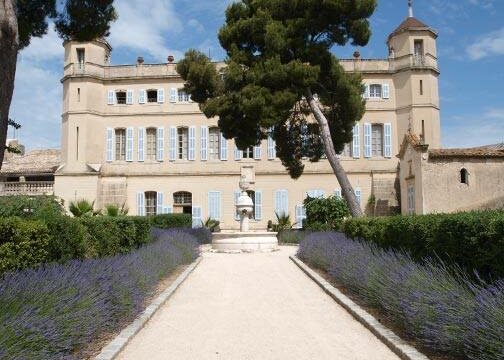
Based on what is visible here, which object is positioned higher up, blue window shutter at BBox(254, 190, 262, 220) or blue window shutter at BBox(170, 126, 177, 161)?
blue window shutter at BBox(170, 126, 177, 161)

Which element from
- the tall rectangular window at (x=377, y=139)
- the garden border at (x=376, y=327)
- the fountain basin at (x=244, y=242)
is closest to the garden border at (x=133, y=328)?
the garden border at (x=376, y=327)

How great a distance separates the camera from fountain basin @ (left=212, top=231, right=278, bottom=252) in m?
16.9

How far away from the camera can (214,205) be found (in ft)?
96.7

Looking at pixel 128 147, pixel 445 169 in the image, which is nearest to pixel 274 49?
pixel 445 169

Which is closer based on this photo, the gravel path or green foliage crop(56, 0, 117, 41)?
the gravel path

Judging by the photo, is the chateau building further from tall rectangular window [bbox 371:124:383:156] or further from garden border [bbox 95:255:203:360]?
garden border [bbox 95:255:203:360]

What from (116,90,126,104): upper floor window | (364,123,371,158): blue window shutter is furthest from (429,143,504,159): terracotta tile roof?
(116,90,126,104): upper floor window

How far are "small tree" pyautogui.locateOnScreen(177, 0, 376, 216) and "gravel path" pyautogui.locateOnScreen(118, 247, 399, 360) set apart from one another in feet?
25.4

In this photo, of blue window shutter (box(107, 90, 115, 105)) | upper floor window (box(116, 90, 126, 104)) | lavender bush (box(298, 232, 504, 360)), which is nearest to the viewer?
lavender bush (box(298, 232, 504, 360))

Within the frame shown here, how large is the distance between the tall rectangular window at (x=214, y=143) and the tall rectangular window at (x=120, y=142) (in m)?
5.12

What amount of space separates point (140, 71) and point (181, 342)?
27.6 meters

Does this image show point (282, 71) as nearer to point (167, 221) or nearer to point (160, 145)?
point (167, 221)

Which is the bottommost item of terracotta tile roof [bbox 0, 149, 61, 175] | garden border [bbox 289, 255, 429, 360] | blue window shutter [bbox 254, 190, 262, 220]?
garden border [bbox 289, 255, 429, 360]

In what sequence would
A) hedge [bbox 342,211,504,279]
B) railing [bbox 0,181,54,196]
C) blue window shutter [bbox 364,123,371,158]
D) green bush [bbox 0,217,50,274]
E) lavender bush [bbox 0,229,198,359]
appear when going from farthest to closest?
blue window shutter [bbox 364,123,371,158], railing [bbox 0,181,54,196], green bush [bbox 0,217,50,274], hedge [bbox 342,211,504,279], lavender bush [bbox 0,229,198,359]
